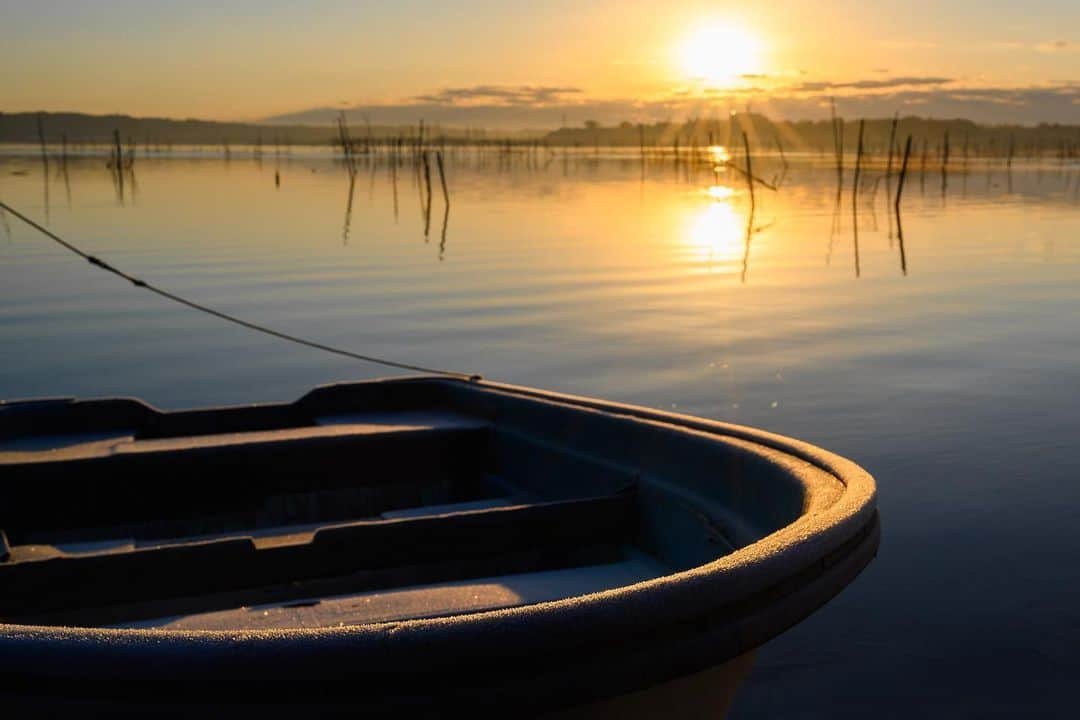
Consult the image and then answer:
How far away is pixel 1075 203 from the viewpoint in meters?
40.6

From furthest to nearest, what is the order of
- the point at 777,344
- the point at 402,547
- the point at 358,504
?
the point at 777,344
the point at 358,504
the point at 402,547

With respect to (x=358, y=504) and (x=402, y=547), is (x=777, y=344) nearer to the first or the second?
(x=358, y=504)

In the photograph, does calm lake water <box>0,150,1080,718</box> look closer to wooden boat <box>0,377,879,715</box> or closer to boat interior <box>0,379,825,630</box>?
boat interior <box>0,379,825,630</box>

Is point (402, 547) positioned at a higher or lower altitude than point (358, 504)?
higher

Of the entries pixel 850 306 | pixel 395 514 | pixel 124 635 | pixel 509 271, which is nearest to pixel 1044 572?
pixel 395 514

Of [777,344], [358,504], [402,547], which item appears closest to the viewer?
[402,547]

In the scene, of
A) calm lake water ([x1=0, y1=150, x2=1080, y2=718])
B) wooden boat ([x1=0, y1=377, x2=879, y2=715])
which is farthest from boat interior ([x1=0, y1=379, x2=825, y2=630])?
calm lake water ([x1=0, y1=150, x2=1080, y2=718])

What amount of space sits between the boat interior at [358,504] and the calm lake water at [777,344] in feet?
3.38

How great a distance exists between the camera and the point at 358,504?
5.86m

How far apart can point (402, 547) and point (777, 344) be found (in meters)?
9.61

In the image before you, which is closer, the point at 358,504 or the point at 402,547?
the point at 402,547

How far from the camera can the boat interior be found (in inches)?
161

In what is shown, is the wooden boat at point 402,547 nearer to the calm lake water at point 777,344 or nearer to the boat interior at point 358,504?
the boat interior at point 358,504

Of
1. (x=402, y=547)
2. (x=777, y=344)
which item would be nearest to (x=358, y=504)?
(x=402, y=547)
